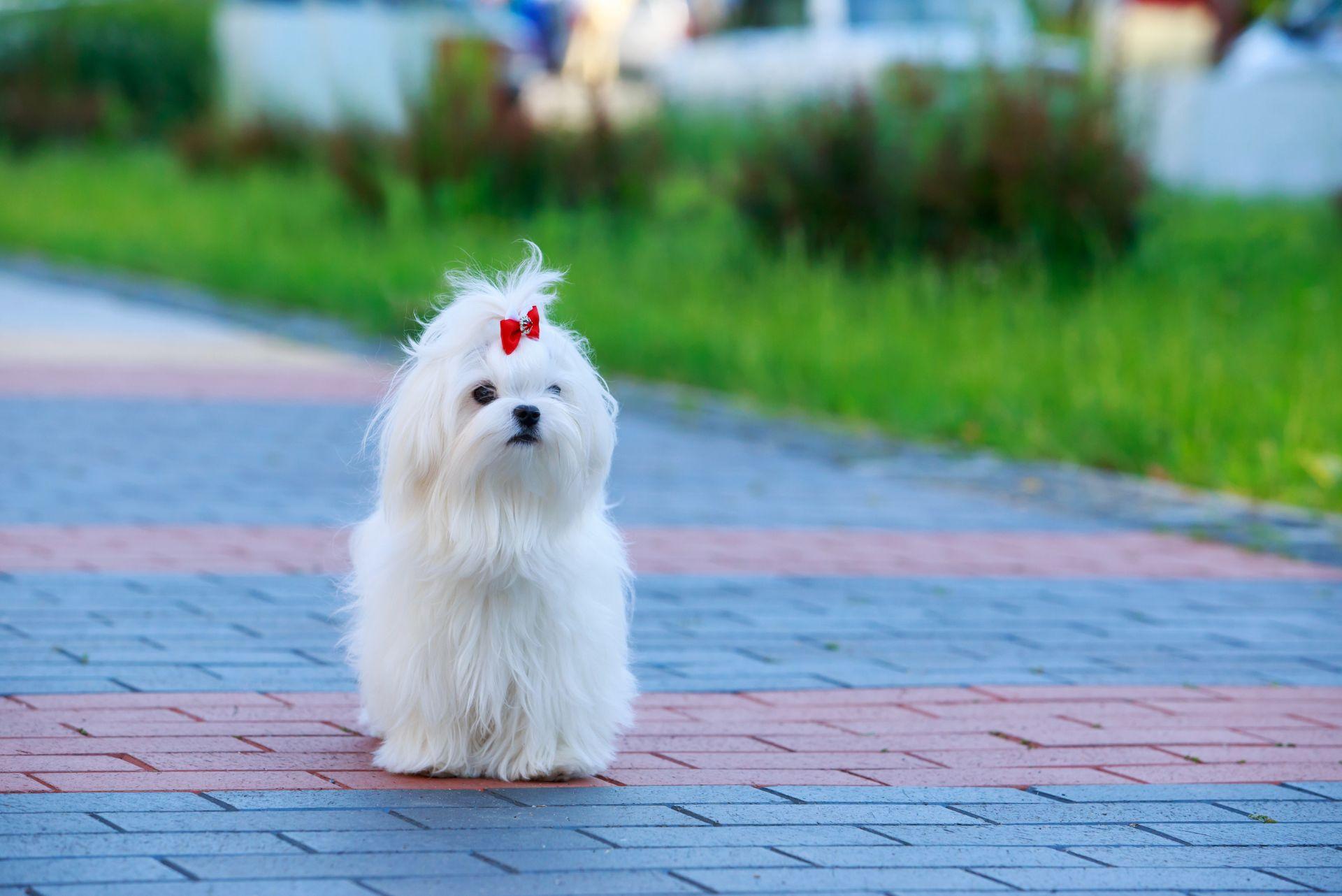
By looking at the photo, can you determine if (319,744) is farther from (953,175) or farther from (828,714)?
(953,175)

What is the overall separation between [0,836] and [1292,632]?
4.15m

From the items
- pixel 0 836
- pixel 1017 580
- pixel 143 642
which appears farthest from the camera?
pixel 1017 580

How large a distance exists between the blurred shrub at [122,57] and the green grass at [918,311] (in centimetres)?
978

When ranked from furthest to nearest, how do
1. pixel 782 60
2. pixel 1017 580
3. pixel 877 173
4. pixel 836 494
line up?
1. pixel 782 60
2. pixel 877 173
3. pixel 836 494
4. pixel 1017 580

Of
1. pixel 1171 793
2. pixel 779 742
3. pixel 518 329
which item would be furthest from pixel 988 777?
pixel 518 329

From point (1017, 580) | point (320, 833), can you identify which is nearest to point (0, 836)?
point (320, 833)

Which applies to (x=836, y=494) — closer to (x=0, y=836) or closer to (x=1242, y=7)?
(x=0, y=836)

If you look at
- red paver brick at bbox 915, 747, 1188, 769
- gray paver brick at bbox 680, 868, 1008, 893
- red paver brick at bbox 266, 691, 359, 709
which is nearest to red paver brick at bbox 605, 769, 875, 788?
red paver brick at bbox 915, 747, 1188, 769

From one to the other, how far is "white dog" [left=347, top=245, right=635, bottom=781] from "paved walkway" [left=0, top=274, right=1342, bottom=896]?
14 centimetres

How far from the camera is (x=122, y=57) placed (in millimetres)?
31484

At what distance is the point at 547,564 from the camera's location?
4.24m

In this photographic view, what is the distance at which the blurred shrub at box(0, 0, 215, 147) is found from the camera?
29.3m

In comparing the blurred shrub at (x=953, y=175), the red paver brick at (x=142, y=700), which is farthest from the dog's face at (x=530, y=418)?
the blurred shrub at (x=953, y=175)

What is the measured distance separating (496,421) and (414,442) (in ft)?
0.76
